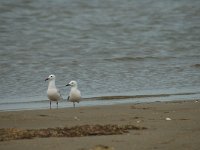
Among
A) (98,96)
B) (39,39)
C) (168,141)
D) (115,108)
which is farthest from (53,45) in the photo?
(168,141)

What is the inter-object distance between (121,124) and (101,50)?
37.0ft

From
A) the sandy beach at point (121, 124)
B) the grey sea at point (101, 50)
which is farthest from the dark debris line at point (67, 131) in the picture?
the grey sea at point (101, 50)

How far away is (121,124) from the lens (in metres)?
8.69

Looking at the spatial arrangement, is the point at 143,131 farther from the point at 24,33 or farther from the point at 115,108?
the point at 24,33

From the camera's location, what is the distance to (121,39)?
73.3 ft

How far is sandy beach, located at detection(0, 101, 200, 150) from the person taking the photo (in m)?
7.08

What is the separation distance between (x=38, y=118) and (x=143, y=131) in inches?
77.1

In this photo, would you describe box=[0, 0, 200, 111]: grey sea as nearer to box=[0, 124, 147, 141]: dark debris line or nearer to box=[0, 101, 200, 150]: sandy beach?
box=[0, 101, 200, 150]: sandy beach

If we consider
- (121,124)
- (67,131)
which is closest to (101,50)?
(121,124)

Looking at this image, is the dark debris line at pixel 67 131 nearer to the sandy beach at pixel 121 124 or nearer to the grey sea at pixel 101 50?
the sandy beach at pixel 121 124

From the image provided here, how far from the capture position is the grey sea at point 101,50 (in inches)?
523

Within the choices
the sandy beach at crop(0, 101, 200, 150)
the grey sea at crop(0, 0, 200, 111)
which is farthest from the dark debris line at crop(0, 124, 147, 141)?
the grey sea at crop(0, 0, 200, 111)

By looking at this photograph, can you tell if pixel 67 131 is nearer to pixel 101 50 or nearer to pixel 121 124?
pixel 121 124

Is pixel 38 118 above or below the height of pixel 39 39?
below
